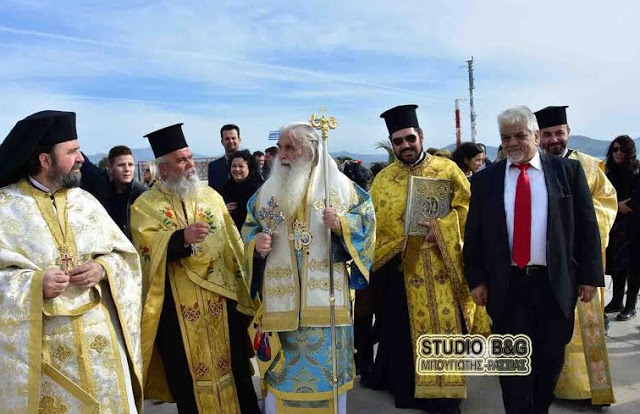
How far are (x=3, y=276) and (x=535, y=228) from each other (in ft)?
9.34

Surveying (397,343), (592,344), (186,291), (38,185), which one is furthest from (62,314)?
(592,344)

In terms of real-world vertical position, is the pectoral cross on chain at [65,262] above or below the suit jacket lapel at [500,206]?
below

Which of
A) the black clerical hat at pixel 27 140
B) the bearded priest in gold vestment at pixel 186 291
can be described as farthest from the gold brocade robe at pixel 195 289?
the black clerical hat at pixel 27 140

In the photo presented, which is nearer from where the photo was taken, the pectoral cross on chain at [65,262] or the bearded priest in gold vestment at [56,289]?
the bearded priest in gold vestment at [56,289]

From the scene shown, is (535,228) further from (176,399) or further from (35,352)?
(35,352)

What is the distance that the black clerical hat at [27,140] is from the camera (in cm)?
285

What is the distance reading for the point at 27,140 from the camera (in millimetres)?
2848

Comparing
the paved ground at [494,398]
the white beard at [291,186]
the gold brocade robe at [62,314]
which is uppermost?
the white beard at [291,186]

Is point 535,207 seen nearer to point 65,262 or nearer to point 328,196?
point 328,196

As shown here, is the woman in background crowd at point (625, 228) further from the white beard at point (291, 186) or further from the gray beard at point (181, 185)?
the gray beard at point (181, 185)

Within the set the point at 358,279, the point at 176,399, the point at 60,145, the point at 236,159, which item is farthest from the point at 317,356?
the point at 236,159

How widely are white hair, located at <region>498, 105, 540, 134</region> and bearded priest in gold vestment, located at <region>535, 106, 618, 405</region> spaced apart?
35.3 inches

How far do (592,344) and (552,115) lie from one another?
172cm

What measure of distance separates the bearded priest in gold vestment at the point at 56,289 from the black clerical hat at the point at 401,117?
2.22m
